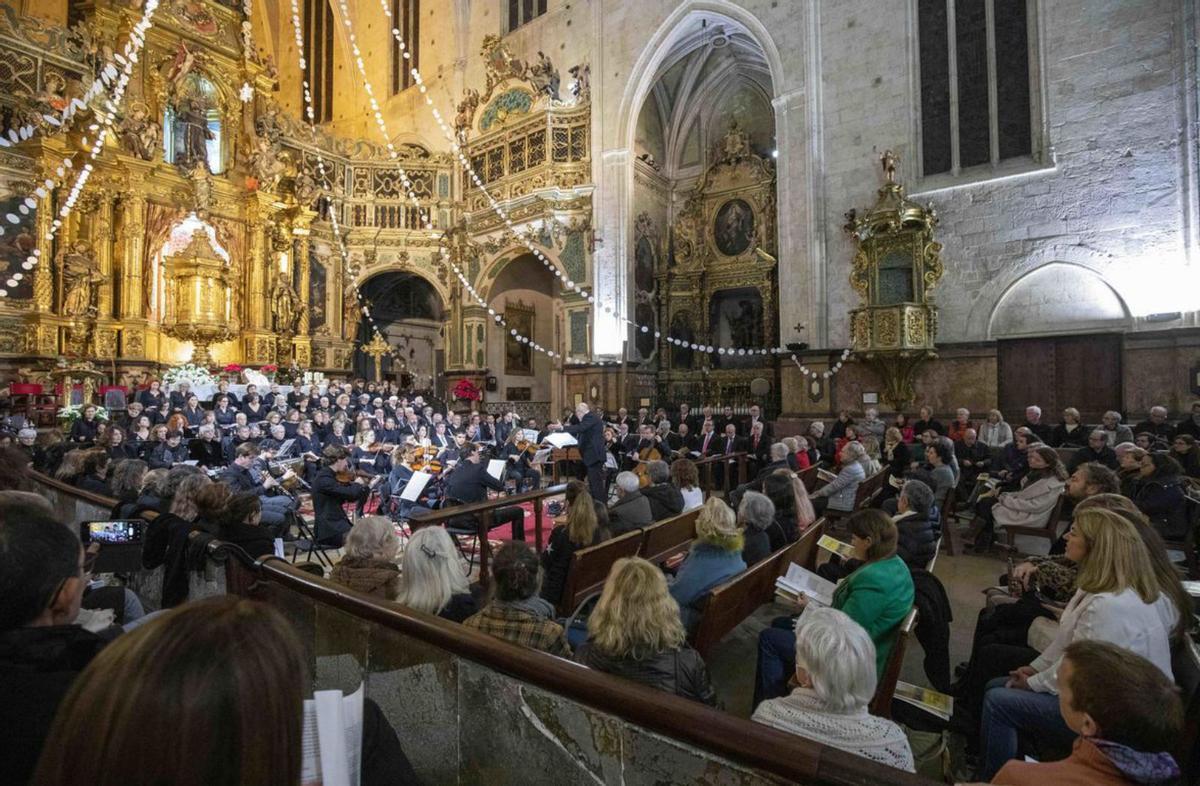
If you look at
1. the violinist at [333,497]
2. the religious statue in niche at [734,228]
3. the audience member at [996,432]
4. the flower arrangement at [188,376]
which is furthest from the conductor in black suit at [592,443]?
the religious statue in niche at [734,228]

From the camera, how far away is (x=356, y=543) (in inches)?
118

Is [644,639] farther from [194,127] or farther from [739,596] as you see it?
[194,127]

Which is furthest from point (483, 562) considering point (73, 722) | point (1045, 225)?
point (1045, 225)

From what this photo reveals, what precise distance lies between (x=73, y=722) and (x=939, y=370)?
485 inches

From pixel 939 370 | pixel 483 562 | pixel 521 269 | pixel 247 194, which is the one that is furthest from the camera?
pixel 521 269

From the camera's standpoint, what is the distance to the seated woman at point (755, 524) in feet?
12.8

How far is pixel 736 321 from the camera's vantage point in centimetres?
1748

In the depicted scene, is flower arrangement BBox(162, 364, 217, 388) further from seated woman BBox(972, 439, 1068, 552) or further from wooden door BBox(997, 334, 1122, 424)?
wooden door BBox(997, 334, 1122, 424)

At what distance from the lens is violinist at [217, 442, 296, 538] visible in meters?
5.39

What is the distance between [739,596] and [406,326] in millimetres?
21011

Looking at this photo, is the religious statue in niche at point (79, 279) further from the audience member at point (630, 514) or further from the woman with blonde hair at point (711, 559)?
the woman with blonde hair at point (711, 559)

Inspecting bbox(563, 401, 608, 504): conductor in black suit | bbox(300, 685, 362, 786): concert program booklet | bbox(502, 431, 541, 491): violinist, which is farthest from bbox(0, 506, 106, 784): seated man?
bbox(502, 431, 541, 491): violinist

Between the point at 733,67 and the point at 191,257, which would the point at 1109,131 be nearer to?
the point at 733,67

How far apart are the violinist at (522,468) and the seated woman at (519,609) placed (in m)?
6.36
